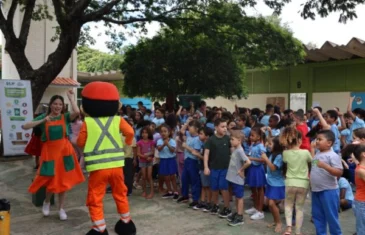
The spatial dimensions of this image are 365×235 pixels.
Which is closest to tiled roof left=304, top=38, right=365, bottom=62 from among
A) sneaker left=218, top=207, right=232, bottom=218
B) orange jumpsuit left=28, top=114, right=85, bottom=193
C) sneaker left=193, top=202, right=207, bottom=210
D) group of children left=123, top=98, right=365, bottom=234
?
group of children left=123, top=98, right=365, bottom=234

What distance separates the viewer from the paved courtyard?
4.59m

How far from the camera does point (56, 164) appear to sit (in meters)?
4.84

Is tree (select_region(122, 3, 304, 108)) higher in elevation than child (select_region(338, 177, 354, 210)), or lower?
higher

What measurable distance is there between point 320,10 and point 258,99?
13.2m

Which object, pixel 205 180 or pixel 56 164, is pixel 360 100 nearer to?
pixel 205 180

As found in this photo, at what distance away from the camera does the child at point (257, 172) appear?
16.8ft

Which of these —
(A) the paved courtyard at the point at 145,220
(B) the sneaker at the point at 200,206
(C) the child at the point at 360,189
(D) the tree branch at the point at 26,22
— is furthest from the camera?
(D) the tree branch at the point at 26,22

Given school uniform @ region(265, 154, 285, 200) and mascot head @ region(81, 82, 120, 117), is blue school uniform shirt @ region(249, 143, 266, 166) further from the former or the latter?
mascot head @ region(81, 82, 120, 117)

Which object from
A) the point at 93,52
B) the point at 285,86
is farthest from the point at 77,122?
the point at 93,52

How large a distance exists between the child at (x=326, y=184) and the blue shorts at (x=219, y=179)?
130 centimetres

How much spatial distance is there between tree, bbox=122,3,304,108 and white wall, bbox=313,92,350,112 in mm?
6068

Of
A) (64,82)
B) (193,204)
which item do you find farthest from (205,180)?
(64,82)

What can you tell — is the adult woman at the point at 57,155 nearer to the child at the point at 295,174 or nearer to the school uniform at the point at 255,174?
the school uniform at the point at 255,174

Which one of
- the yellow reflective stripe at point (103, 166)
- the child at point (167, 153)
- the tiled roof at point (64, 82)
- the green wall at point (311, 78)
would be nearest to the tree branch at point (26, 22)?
the child at point (167, 153)
